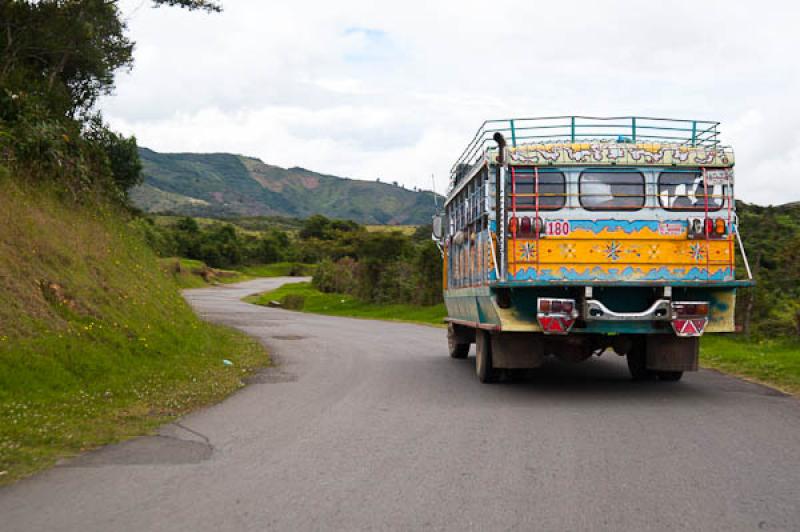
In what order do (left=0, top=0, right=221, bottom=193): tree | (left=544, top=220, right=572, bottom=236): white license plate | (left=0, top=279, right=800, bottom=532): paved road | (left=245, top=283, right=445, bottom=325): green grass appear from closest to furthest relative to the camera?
1. (left=0, top=279, right=800, bottom=532): paved road
2. (left=544, top=220, right=572, bottom=236): white license plate
3. (left=0, top=0, right=221, bottom=193): tree
4. (left=245, top=283, right=445, bottom=325): green grass

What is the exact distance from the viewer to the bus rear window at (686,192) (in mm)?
10766

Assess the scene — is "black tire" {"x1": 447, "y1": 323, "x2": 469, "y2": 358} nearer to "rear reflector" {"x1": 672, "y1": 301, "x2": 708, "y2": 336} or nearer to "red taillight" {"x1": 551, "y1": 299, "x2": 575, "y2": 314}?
"red taillight" {"x1": 551, "y1": 299, "x2": 575, "y2": 314}

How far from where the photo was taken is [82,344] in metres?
10.6

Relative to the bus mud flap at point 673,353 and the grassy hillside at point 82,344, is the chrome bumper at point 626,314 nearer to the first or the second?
the bus mud flap at point 673,353

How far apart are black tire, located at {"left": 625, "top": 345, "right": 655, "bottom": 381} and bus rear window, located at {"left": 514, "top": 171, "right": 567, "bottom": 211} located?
2801mm

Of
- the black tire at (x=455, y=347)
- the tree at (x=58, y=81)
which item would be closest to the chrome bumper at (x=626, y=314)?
the black tire at (x=455, y=347)

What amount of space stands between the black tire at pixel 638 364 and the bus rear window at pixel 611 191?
244 centimetres

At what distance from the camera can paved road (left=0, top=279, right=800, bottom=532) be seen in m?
5.21

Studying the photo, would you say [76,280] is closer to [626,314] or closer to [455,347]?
[455,347]

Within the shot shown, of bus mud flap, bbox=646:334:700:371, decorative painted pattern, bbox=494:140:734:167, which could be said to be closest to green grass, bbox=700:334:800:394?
bus mud flap, bbox=646:334:700:371

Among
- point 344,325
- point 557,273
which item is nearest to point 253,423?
point 557,273

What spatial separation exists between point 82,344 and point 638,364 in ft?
26.3

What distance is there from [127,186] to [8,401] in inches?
671

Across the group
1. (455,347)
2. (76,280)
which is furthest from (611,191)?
(76,280)
